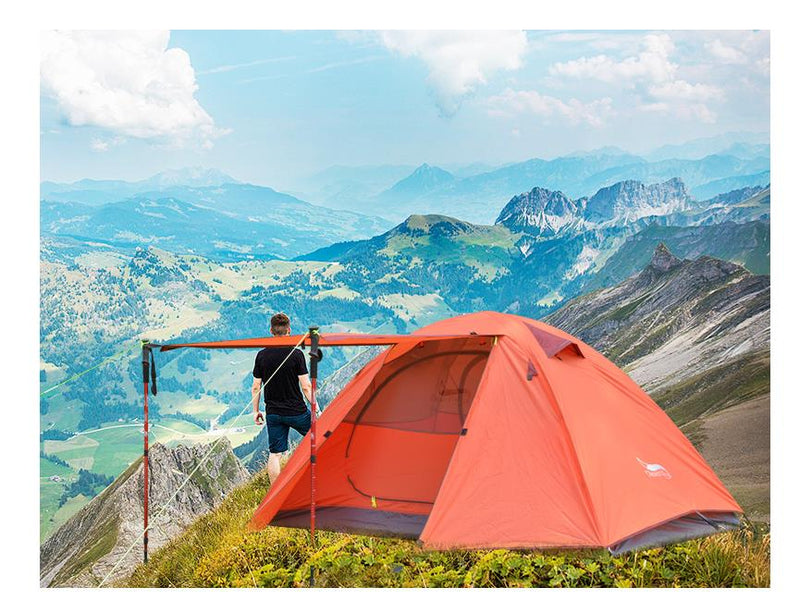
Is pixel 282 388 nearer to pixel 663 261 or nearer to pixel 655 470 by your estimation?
pixel 655 470

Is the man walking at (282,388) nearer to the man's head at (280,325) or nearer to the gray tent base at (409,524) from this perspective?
the man's head at (280,325)

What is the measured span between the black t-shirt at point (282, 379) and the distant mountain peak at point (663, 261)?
77467 mm

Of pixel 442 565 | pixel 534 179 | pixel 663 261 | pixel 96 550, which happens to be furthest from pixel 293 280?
pixel 442 565

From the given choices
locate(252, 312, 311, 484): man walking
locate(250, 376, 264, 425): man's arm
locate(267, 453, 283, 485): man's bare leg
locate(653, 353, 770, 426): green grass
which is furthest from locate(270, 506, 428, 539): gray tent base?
locate(653, 353, 770, 426): green grass

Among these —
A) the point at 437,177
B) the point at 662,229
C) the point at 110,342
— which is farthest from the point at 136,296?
the point at 662,229

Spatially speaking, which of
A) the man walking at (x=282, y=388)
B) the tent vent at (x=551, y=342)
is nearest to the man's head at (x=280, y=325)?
the man walking at (x=282, y=388)

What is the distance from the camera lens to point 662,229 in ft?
583

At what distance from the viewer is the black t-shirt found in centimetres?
934

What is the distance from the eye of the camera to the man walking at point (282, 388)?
932 centimetres

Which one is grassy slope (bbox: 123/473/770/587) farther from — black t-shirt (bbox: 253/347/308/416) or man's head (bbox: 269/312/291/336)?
man's head (bbox: 269/312/291/336)

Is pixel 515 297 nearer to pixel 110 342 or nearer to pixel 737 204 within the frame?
pixel 737 204

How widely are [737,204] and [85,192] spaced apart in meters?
132

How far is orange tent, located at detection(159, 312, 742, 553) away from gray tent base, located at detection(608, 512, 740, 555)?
0.7 inches
